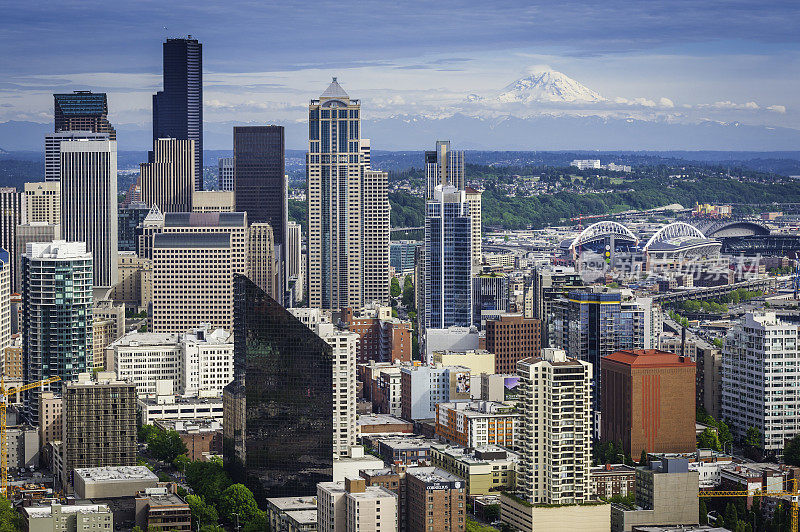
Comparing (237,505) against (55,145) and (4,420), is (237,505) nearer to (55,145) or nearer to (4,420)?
(4,420)

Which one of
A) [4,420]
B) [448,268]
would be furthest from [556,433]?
[448,268]

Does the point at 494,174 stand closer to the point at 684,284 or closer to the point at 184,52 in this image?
the point at 184,52

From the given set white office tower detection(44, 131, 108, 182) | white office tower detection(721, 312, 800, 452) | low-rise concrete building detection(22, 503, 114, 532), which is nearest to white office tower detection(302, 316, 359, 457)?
low-rise concrete building detection(22, 503, 114, 532)

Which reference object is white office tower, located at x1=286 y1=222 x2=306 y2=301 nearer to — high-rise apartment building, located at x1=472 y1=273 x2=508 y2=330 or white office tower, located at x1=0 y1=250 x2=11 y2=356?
high-rise apartment building, located at x1=472 y1=273 x2=508 y2=330

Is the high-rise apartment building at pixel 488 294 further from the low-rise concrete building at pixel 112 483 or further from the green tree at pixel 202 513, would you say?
the green tree at pixel 202 513

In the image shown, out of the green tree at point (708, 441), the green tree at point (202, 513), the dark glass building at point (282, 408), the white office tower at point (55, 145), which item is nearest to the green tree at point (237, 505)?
the green tree at point (202, 513)

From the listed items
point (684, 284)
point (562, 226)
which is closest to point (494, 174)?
point (562, 226)
